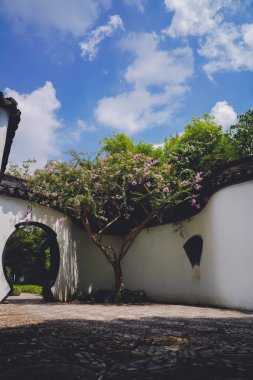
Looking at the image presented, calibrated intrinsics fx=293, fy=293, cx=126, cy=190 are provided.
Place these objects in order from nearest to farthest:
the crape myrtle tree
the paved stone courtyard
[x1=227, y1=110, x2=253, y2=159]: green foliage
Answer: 1. the paved stone courtyard
2. the crape myrtle tree
3. [x1=227, y1=110, x2=253, y2=159]: green foliage

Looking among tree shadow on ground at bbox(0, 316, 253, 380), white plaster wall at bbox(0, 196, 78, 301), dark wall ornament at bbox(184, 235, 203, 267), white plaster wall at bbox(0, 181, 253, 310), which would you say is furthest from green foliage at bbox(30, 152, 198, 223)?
tree shadow on ground at bbox(0, 316, 253, 380)

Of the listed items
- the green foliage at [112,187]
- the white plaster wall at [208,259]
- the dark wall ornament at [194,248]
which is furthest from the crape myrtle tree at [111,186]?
the dark wall ornament at [194,248]

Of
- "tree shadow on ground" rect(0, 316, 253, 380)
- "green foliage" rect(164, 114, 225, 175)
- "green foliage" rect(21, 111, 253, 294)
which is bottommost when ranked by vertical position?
"tree shadow on ground" rect(0, 316, 253, 380)

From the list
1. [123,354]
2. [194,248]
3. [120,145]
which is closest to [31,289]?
[120,145]

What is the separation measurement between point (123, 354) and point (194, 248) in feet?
29.6

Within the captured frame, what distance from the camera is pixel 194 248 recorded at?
1116 cm

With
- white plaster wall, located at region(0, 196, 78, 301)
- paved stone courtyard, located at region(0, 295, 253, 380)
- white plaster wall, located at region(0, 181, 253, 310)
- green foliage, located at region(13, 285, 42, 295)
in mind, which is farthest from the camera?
green foliage, located at region(13, 285, 42, 295)

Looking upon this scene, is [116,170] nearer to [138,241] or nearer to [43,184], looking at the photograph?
[43,184]

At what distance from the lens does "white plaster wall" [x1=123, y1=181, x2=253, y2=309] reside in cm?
850

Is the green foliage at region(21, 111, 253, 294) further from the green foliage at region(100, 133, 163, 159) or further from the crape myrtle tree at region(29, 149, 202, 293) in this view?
the green foliage at region(100, 133, 163, 159)

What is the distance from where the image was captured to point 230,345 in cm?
296

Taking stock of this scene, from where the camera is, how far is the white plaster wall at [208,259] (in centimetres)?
850

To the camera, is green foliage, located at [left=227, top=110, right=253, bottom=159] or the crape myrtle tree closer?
the crape myrtle tree

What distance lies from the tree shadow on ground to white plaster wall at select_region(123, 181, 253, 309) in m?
5.05
